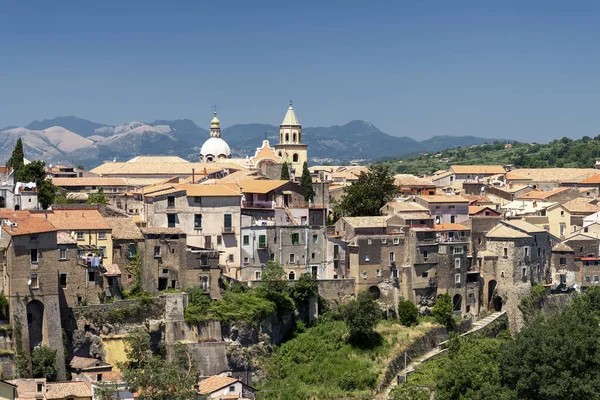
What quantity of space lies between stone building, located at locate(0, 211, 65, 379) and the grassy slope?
12.1 meters

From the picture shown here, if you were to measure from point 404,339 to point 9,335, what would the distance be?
25236mm

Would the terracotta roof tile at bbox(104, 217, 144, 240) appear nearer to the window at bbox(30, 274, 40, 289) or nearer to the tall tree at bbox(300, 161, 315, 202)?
the window at bbox(30, 274, 40, 289)

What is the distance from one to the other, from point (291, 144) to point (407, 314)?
159ft

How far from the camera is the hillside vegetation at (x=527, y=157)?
15325 cm

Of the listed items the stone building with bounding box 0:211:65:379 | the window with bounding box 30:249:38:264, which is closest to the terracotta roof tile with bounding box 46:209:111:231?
the stone building with bounding box 0:211:65:379

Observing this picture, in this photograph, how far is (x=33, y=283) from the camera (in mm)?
53156

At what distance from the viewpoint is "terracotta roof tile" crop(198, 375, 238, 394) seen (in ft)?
179

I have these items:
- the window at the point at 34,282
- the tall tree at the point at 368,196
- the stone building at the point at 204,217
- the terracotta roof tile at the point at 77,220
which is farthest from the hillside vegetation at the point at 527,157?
the window at the point at 34,282

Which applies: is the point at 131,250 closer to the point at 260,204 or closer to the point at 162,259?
the point at 162,259

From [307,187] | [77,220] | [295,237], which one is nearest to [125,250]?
[77,220]

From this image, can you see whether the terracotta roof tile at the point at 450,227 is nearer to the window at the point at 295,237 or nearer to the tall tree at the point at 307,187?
the window at the point at 295,237

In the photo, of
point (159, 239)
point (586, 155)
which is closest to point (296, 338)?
point (159, 239)

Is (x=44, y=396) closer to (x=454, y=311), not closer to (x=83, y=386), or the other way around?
(x=83, y=386)

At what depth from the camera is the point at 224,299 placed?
203ft
